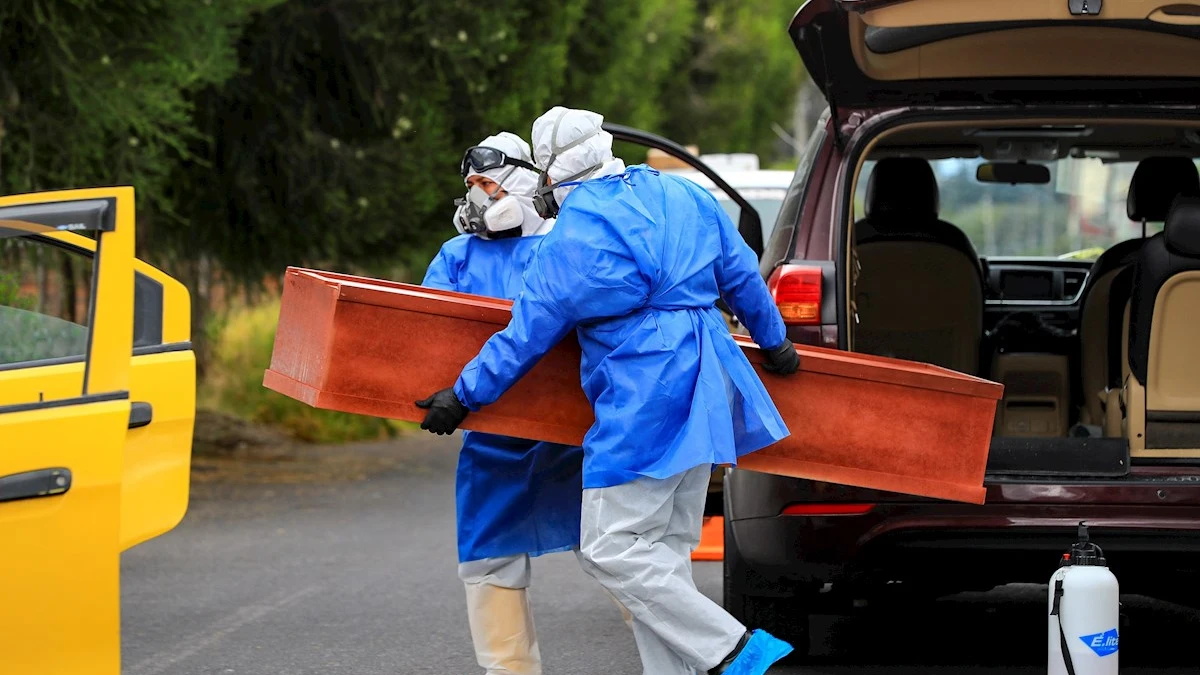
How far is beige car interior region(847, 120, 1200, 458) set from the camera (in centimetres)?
605

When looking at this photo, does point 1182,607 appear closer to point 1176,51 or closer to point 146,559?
point 1176,51

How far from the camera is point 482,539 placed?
5.38m

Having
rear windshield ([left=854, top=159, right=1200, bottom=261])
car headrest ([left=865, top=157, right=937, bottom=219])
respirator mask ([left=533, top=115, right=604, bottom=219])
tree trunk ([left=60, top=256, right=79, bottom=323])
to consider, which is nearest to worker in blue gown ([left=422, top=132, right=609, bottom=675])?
respirator mask ([left=533, top=115, right=604, bottom=219])

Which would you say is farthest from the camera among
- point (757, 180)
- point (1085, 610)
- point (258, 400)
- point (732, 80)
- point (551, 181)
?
point (732, 80)

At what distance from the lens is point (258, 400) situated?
57.7 ft

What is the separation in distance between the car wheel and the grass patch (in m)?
10.5

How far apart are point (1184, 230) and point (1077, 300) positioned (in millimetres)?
2134

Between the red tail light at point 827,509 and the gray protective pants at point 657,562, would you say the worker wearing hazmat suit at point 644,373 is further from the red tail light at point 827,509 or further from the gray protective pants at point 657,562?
the red tail light at point 827,509

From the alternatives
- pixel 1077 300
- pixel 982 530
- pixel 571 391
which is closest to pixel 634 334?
pixel 571 391

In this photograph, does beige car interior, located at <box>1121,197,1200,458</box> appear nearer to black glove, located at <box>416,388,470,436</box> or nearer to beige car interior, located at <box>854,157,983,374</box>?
beige car interior, located at <box>854,157,983,374</box>

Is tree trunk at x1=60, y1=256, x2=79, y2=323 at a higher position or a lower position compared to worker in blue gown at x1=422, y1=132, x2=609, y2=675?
lower

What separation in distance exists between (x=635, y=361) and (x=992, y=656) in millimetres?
2523

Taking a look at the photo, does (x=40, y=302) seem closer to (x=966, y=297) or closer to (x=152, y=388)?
(x=966, y=297)

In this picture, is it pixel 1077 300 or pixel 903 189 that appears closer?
pixel 903 189
